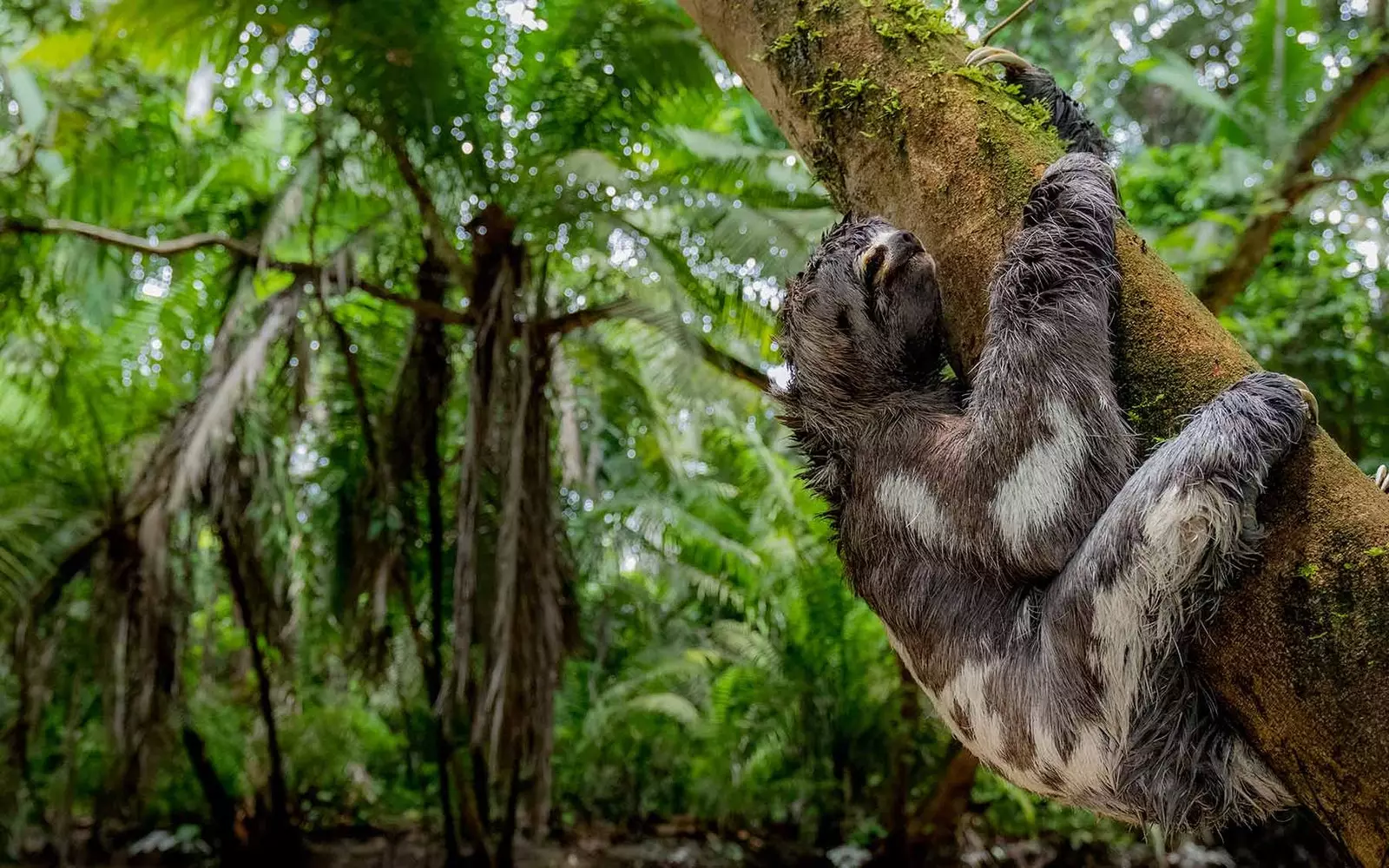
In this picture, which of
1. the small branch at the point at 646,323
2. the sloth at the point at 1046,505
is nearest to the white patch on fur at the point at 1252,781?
the sloth at the point at 1046,505

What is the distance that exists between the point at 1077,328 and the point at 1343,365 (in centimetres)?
643

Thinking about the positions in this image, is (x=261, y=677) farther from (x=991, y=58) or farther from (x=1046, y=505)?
(x=991, y=58)

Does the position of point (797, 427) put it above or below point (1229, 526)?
above

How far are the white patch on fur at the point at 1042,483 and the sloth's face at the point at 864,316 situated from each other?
0.50 meters

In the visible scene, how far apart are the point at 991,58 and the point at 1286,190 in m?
4.39

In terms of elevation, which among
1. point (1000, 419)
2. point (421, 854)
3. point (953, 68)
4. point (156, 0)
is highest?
point (156, 0)

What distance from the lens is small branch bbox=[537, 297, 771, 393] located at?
188 inches

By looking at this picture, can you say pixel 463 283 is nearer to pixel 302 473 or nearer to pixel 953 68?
pixel 302 473

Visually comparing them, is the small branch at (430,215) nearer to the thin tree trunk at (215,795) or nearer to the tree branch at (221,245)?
the tree branch at (221,245)

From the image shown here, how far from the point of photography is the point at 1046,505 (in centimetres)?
204

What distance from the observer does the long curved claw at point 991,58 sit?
7.84 feet

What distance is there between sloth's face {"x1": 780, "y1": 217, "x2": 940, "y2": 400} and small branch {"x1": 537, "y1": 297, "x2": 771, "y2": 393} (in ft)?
6.46

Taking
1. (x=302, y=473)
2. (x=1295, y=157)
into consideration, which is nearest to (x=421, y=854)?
(x=302, y=473)

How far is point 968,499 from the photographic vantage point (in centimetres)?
220
